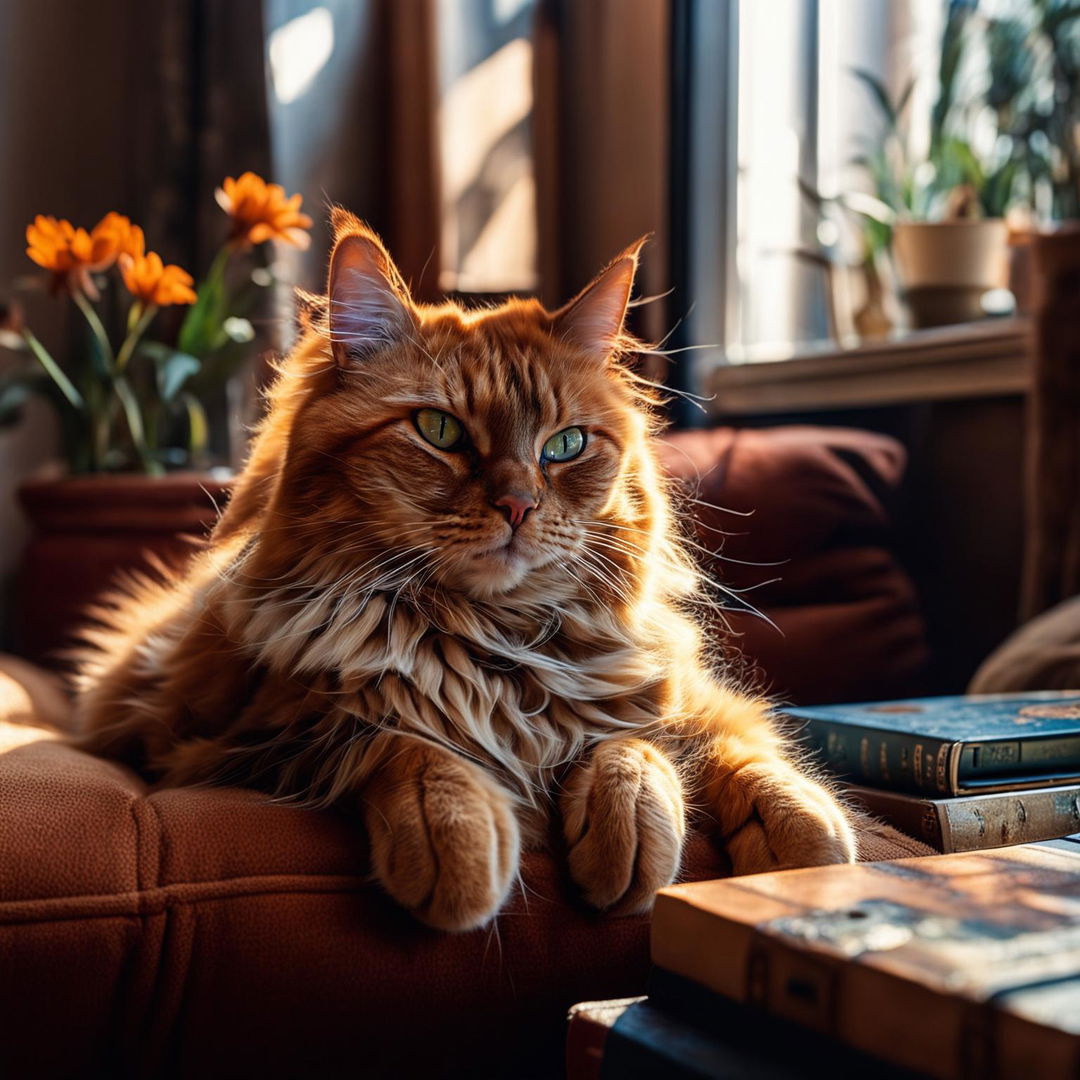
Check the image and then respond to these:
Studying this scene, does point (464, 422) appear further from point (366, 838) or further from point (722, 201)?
point (722, 201)

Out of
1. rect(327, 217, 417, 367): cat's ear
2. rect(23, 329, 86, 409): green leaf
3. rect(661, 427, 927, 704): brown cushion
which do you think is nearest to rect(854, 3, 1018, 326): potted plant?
rect(661, 427, 927, 704): brown cushion

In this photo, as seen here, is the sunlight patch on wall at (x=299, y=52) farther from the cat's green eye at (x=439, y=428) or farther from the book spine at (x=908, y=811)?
the book spine at (x=908, y=811)

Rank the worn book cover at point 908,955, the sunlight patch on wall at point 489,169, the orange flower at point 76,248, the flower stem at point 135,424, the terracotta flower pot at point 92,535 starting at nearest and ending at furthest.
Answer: the worn book cover at point 908,955 < the orange flower at point 76,248 < the terracotta flower pot at point 92,535 < the flower stem at point 135,424 < the sunlight patch on wall at point 489,169

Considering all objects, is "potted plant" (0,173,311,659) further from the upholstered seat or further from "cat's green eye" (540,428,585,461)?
the upholstered seat

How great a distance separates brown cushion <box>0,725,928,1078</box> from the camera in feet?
2.81

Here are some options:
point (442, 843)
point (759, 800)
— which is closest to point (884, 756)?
point (759, 800)

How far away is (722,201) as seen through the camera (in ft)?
9.65

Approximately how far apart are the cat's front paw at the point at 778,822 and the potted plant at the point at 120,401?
1.04m

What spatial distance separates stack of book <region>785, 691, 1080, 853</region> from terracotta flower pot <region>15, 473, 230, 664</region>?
52.2 inches

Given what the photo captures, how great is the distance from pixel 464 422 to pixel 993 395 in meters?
1.45

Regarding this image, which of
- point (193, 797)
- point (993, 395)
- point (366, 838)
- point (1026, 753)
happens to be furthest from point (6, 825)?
Answer: point (993, 395)

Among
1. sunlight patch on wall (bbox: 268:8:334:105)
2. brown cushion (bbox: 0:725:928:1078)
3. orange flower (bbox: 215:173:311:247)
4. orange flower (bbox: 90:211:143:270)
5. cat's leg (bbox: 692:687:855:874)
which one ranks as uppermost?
sunlight patch on wall (bbox: 268:8:334:105)

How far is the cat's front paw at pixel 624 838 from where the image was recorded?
941 millimetres

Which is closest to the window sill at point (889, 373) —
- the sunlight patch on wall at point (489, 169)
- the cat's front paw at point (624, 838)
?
the sunlight patch on wall at point (489, 169)
